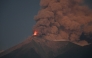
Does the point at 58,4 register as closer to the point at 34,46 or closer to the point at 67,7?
the point at 67,7

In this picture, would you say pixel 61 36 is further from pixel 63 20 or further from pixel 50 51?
pixel 63 20

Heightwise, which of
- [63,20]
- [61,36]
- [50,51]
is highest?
[63,20]

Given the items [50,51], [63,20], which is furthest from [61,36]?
[63,20]

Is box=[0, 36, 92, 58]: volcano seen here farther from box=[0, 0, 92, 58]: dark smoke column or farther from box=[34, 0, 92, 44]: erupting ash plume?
box=[34, 0, 92, 44]: erupting ash plume

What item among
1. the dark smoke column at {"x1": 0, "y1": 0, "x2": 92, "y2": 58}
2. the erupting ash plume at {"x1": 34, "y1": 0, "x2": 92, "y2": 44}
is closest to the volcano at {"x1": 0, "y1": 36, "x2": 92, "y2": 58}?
the dark smoke column at {"x1": 0, "y1": 0, "x2": 92, "y2": 58}

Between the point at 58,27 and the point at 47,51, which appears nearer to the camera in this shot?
the point at 47,51

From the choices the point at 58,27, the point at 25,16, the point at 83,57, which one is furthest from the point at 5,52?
the point at 83,57
